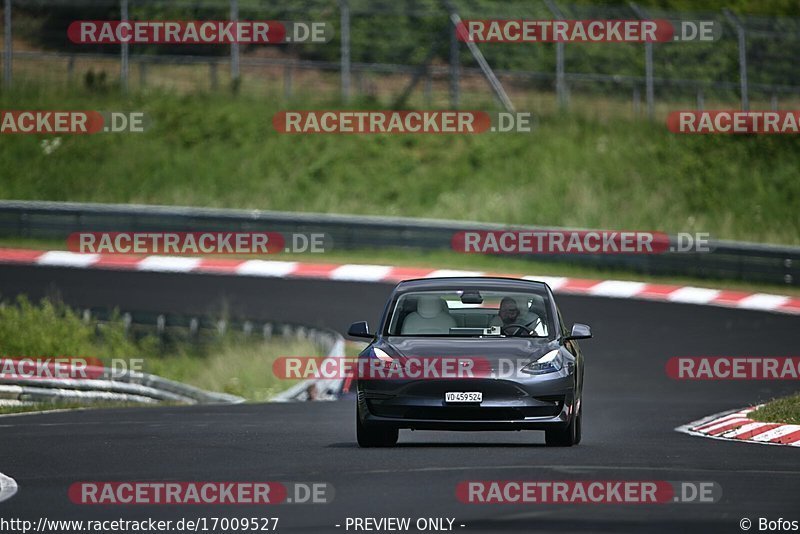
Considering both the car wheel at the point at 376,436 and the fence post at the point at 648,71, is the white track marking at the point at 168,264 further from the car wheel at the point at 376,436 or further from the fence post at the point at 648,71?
the car wheel at the point at 376,436

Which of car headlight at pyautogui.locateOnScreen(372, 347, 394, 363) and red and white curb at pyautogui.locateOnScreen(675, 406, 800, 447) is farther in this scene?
red and white curb at pyautogui.locateOnScreen(675, 406, 800, 447)

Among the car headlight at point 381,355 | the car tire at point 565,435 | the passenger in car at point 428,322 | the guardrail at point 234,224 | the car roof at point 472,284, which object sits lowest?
the car tire at point 565,435

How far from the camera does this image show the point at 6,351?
77.0 ft

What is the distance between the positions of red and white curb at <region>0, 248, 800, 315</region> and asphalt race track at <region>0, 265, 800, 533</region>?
322cm

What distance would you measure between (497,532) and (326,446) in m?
4.70

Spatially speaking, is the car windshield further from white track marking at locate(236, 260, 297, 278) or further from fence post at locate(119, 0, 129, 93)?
fence post at locate(119, 0, 129, 93)

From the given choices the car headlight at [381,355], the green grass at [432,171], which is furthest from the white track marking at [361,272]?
the car headlight at [381,355]

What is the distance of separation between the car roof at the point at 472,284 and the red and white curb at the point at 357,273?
44.5 feet

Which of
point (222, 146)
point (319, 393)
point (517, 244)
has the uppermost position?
point (222, 146)

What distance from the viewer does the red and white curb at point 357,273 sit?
1112 inches

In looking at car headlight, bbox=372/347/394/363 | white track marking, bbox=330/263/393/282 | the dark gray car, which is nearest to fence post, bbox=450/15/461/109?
white track marking, bbox=330/263/393/282

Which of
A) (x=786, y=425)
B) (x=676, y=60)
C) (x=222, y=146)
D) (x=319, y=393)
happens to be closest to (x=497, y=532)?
(x=786, y=425)

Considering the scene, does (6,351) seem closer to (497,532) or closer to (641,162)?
(497,532)

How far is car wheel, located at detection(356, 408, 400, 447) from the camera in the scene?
43.9ft
